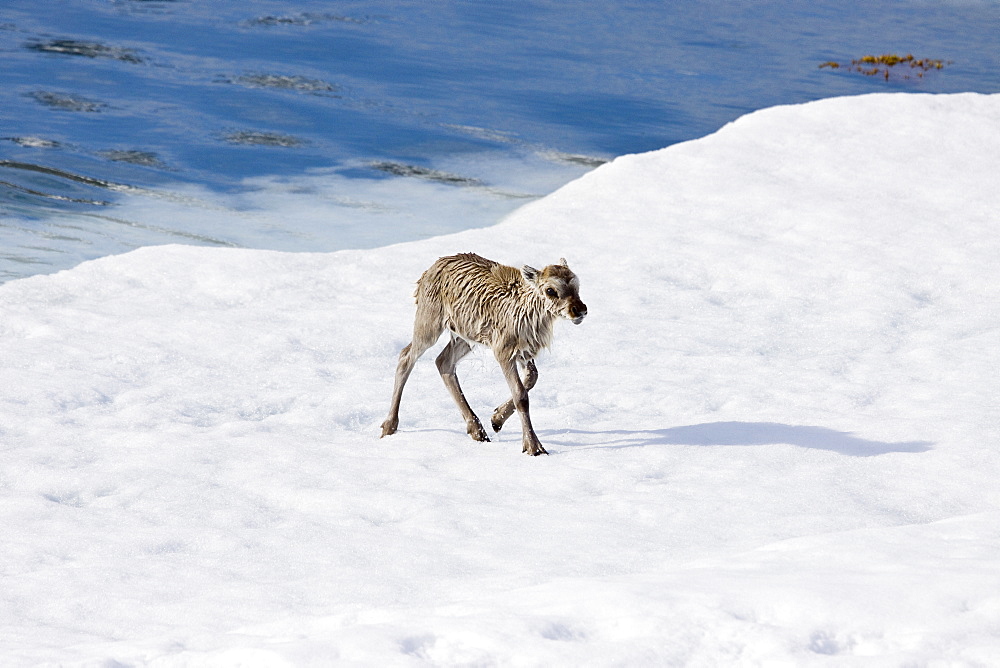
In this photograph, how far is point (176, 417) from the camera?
8383 millimetres

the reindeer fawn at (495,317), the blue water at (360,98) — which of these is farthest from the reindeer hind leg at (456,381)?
the blue water at (360,98)

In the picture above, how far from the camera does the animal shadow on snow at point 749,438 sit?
7961 millimetres

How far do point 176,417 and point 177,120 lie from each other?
61.0 ft

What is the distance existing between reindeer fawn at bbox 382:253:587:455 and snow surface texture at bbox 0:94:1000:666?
1.04 feet

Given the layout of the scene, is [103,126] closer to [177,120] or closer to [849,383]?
[177,120]

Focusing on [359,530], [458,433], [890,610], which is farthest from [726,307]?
[890,610]

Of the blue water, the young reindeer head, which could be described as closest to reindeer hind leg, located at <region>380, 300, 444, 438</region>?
the young reindeer head

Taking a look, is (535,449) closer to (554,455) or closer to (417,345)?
(554,455)

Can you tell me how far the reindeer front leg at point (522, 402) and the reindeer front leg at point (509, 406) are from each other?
15 cm

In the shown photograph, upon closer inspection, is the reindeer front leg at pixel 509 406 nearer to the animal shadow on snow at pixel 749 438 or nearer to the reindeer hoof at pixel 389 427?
the animal shadow on snow at pixel 749 438

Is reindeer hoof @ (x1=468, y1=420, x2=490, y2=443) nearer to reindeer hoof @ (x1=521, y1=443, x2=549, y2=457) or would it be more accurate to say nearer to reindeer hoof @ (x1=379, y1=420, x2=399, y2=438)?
reindeer hoof @ (x1=521, y1=443, x2=549, y2=457)

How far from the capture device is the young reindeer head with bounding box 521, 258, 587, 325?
750 cm

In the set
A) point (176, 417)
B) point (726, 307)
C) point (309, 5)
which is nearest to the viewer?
point (176, 417)

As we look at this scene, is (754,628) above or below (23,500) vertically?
above
